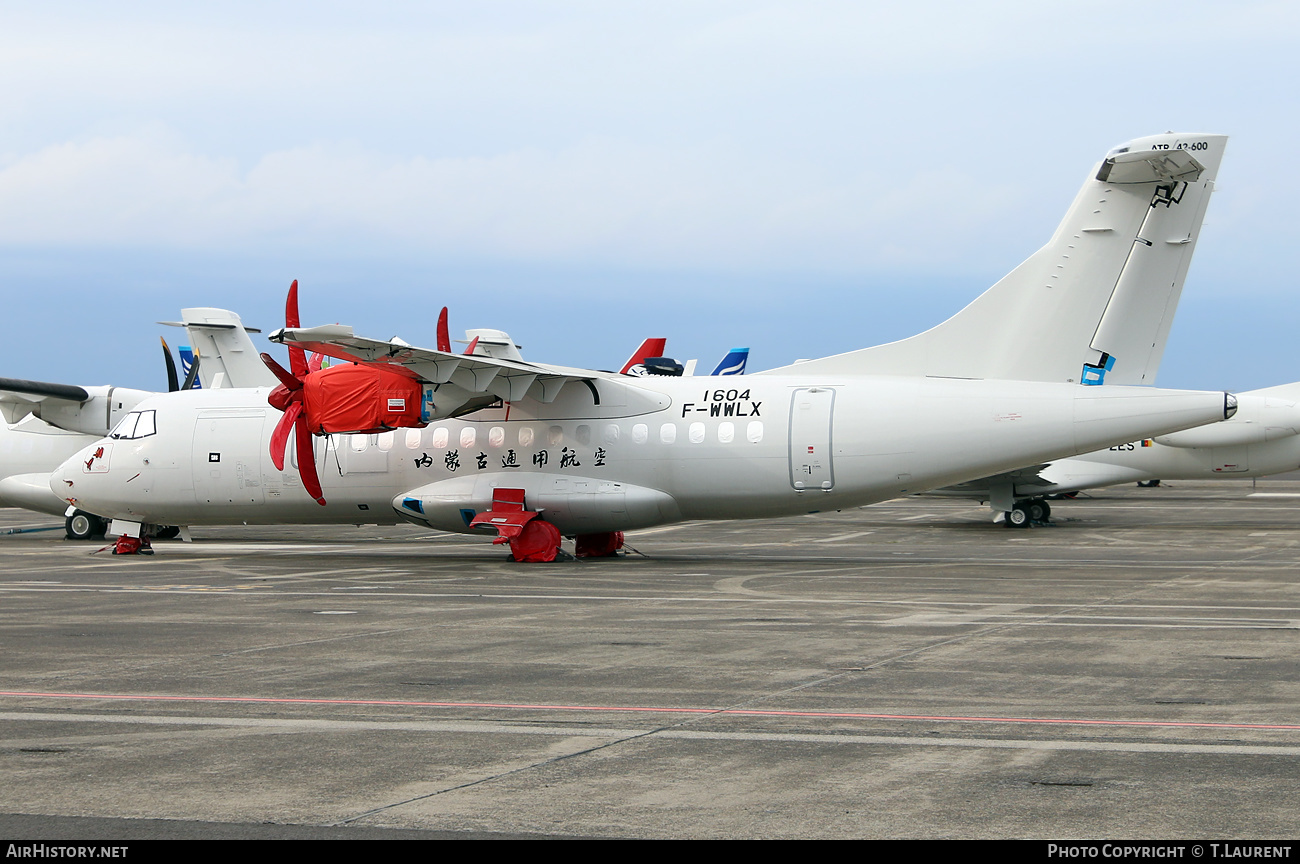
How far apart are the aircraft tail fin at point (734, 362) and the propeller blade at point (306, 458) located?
2204 centimetres

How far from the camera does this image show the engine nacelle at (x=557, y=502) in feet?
74.0

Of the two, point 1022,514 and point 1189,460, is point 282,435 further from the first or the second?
point 1189,460

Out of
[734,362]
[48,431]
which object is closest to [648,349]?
[734,362]

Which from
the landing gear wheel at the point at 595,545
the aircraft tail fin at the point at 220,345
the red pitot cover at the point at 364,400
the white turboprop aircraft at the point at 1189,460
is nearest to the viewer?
the red pitot cover at the point at 364,400

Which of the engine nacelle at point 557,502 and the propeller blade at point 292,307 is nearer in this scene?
the propeller blade at point 292,307

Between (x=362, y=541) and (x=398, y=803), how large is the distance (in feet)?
86.7

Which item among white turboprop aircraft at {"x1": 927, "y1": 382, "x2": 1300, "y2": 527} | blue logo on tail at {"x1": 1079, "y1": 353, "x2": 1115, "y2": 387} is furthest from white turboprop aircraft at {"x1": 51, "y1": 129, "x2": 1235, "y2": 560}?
white turboprop aircraft at {"x1": 927, "y1": 382, "x2": 1300, "y2": 527}

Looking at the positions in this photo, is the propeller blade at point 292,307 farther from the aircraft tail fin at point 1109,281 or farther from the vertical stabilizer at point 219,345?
the vertical stabilizer at point 219,345

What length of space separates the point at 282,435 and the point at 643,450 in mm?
6906

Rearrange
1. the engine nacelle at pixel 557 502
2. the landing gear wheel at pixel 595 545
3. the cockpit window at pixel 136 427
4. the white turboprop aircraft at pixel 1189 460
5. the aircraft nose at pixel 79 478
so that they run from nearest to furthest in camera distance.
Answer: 1. the engine nacelle at pixel 557 502
2. the landing gear wheel at pixel 595 545
3. the cockpit window at pixel 136 427
4. the aircraft nose at pixel 79 478
5. the white turboprop aircraft at pixel 1189 460

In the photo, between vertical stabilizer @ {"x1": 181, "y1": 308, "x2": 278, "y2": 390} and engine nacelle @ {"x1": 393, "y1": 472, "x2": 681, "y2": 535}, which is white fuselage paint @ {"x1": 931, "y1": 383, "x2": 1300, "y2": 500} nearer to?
engine nacelle @ {"x1": 393, "y1": 472, "x2": 681, "y2": 535}

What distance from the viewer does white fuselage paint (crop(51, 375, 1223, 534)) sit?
20.5m

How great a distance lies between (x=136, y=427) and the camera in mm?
25969

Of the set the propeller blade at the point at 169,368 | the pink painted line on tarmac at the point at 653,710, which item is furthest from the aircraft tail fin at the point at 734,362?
the pink painted line on tarmac at the point at 653,710
